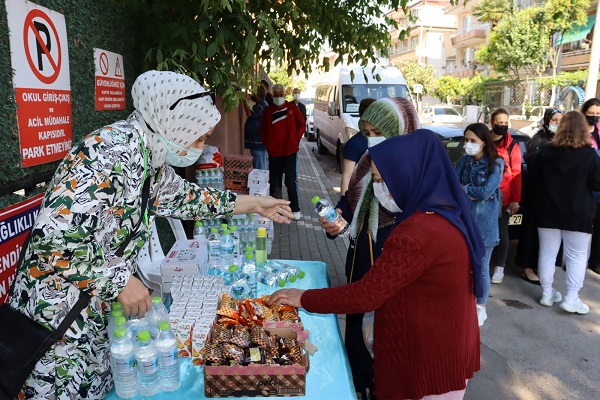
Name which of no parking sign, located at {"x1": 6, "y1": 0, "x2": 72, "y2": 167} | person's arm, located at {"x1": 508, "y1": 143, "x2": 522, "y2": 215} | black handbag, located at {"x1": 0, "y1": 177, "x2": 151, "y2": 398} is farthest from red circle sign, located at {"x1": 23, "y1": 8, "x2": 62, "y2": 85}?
person's arm, located at {"x1": 508, "y1": 143, "x2": 522, "y2": 215}

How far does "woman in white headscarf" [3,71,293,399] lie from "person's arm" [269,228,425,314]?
2.49 ft

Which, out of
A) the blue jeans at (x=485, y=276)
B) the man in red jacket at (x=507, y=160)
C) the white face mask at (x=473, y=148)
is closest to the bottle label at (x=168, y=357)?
the blue jeans at (x=485, y=276)

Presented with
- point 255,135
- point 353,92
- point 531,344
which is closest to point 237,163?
point 255,135

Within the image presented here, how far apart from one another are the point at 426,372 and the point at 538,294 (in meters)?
4.09

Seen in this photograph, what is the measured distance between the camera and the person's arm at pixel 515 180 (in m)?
5.26

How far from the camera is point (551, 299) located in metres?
5.13

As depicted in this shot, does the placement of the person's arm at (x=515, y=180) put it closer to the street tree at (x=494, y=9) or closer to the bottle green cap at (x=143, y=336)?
the bottle green cap at (x=143, y=336)

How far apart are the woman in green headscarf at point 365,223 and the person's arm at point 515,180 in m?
2.77

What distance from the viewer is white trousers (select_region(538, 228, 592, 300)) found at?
15.6 ft

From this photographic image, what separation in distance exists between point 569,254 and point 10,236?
16.1 feet

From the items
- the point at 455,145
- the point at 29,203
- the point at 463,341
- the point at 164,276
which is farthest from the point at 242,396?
the point at 455,145

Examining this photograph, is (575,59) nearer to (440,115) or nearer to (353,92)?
(440,115)

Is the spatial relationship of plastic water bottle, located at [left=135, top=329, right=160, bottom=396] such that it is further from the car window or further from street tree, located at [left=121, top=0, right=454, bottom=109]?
the car window

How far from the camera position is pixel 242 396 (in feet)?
5.85
